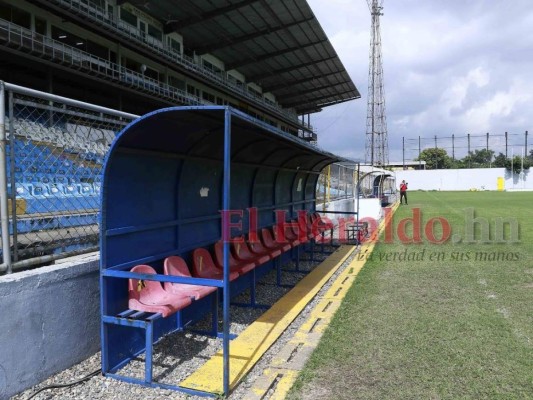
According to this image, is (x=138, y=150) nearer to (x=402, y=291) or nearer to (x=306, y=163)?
(x=402, y=291)

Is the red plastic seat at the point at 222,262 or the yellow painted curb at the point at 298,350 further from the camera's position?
the red plastic seat at the point at 222,262

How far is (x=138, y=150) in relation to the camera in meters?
4.68

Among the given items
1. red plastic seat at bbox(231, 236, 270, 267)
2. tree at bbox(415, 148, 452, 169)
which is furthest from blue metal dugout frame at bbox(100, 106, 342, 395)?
tree at bbox(415, 148, 452, 169)

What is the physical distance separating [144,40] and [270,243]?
2450 cm

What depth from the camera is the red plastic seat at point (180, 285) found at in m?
4.96

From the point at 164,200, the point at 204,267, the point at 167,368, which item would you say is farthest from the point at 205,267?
the point at 167,368

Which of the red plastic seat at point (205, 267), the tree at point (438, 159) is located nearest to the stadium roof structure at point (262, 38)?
the red plastic seat at point (205, 267)

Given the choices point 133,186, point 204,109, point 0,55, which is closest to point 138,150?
point 133,186

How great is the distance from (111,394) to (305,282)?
183 inches

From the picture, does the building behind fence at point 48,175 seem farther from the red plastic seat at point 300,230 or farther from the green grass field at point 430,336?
the red plastic seat at point 300,230

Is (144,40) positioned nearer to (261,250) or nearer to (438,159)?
(261,250)

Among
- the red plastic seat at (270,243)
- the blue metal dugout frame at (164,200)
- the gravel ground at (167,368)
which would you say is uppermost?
the blue metal dugout frame at (164,200)

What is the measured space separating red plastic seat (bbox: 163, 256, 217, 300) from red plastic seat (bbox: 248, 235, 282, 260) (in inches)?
85.8

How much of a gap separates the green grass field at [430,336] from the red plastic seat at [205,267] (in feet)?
5.51
